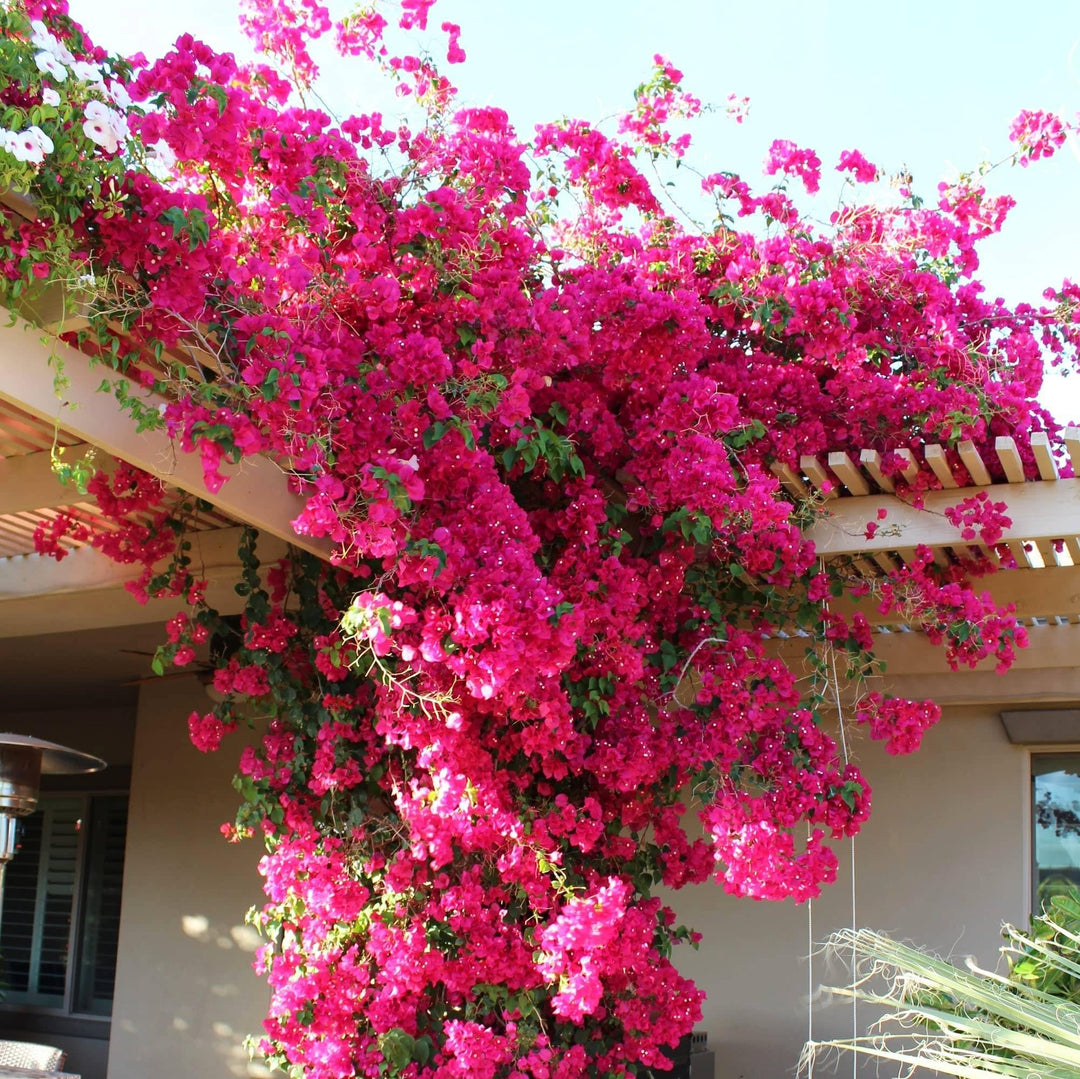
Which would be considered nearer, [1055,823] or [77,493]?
[77,493]

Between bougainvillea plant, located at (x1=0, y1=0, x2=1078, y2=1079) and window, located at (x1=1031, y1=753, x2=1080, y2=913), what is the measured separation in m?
1.70

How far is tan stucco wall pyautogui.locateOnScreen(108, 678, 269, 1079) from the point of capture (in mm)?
6195

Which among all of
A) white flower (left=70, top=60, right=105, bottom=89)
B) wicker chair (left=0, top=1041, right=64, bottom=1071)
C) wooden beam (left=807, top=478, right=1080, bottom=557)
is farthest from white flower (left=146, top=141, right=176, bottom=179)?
wicker chair (left=0, top=1041, right=64, bottom=1071)

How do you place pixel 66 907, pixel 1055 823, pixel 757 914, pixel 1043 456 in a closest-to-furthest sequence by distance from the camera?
1. pixel 1043 456
2. pixel 1055 823
3. pixel 757 914
4. pixel 66 907

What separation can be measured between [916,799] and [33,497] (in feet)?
13.0

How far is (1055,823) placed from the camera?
5301mm

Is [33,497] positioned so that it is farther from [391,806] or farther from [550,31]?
[550,31]

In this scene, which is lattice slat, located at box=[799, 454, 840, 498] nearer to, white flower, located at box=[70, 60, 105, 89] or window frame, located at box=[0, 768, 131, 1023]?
white flower, located at box=[70, 60, 105, 89]

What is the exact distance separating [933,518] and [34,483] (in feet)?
8.95

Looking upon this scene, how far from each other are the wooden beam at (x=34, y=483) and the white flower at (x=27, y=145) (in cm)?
140

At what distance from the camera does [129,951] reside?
659 centimetres

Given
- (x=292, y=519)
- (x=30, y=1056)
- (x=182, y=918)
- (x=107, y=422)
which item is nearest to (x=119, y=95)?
(x=107, y=422)

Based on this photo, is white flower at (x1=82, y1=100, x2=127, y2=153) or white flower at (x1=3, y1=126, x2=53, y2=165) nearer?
white flower at (x1=3, y1=126, x2=53, y2=165)

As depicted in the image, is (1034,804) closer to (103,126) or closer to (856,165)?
(856,165)
